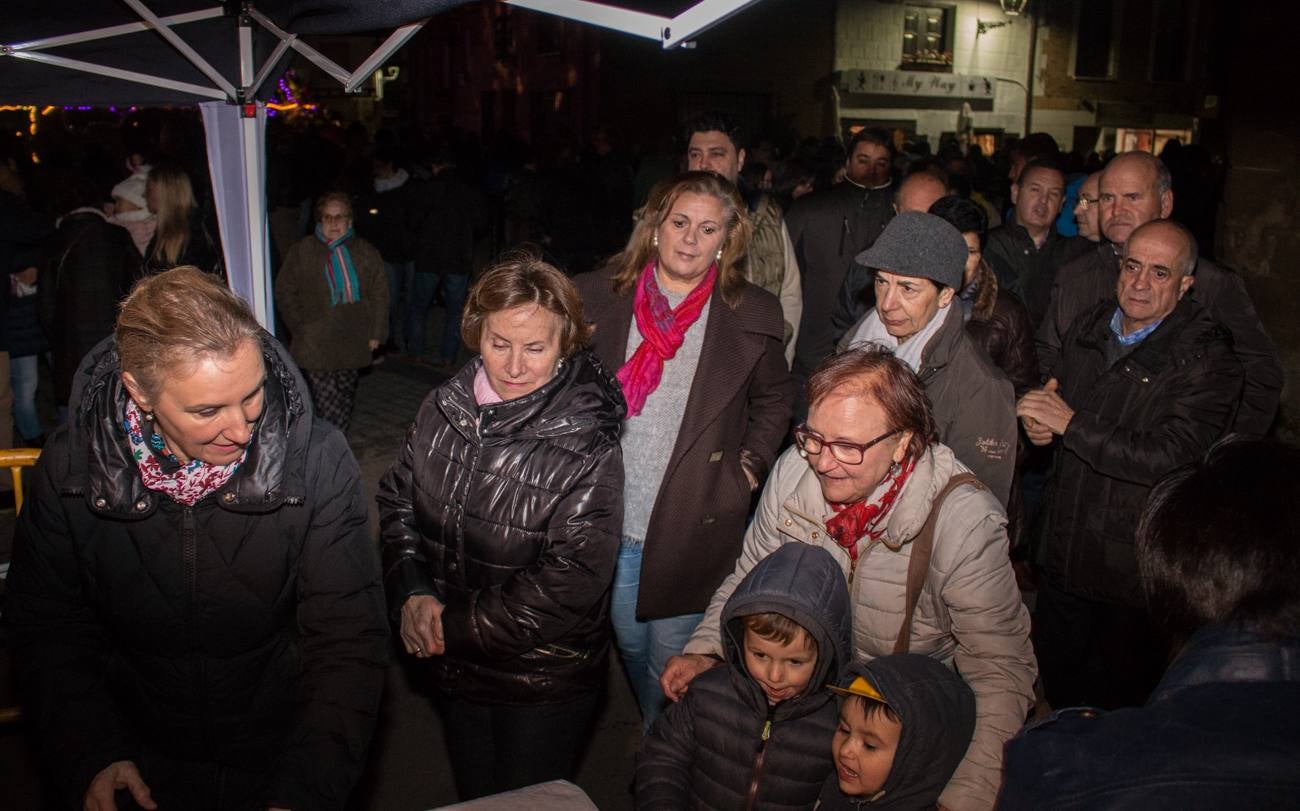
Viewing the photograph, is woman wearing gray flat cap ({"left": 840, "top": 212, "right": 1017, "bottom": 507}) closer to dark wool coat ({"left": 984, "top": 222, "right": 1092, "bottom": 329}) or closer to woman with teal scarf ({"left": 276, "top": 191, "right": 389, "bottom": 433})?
dark wool coat ({"left": 984, "top": 222, "right": 1092, "bottom": 329})

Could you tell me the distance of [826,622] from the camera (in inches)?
97.6

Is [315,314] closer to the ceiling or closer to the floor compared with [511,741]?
closer to the ceiling

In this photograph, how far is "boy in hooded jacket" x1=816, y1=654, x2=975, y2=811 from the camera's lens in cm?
237

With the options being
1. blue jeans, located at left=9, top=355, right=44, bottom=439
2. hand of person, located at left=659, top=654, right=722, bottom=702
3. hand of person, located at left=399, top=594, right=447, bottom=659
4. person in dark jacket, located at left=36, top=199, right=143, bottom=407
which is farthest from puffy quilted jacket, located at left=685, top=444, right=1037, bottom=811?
blue jeans, located at left=9, top=355, right=44, bottom=439

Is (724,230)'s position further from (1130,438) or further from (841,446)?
(1130,438)

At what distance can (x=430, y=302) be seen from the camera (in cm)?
1046

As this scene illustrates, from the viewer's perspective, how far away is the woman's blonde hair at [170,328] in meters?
2.16

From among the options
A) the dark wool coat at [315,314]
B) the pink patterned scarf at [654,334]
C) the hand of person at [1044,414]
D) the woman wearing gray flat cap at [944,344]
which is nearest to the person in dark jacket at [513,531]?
the pink patterned scarf at [654,334]

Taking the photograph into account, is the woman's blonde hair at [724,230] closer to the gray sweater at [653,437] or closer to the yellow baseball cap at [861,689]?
the gray sweater at [653,437]

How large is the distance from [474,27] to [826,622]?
104 feet

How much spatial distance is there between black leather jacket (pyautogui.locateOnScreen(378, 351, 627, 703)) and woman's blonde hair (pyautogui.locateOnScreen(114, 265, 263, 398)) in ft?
2.46

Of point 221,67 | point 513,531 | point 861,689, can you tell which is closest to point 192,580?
point 513,531

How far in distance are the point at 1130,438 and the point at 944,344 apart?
28.1 inches

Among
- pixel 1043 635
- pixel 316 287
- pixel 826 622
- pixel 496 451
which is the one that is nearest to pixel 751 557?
pixel 826 622
